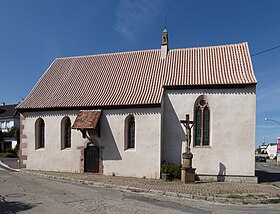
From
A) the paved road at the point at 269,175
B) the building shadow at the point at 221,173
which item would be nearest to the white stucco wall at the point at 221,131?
the building shadow at the point at 221,173

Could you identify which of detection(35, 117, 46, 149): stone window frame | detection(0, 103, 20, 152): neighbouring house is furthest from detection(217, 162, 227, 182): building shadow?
detection(0, 103, 20, 152): neighbouring house

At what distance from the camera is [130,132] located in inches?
690

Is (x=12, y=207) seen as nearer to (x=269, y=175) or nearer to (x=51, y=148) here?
(x=51, y=148)

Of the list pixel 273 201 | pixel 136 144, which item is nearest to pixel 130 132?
pixel 136 144

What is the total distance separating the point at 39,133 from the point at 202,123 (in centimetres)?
1184

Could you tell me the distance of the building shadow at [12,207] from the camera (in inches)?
321

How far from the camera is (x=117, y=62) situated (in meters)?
21.0

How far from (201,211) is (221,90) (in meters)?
9.64

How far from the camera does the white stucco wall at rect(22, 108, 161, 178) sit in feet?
54.3

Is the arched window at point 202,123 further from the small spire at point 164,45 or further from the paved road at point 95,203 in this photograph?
the paved road at point 95,203

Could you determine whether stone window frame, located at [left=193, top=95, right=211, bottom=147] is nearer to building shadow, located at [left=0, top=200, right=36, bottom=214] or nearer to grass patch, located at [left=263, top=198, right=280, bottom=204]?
grass patch, located at [left=263, top=198, right=280, bottom=204]

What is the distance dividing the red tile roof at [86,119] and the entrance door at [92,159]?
1864mm

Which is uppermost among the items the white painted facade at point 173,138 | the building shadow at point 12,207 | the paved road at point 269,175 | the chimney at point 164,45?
the chimney at point 164,45

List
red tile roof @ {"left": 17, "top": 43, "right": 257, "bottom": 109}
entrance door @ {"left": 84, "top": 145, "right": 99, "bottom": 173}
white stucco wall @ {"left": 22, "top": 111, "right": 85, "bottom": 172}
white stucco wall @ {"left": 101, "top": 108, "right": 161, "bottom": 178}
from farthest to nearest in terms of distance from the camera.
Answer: white stucco wall @ {"left": 22, "top": 111, "right": 85, "bottom": 172}, entrance door @ {"left": 84, "top": 145, "right": 99, "bottom": 173}, red tile roof @ {"left": 17, "top": 43, "right": 257, "bottom": 109}, white stucco wall @ {"left": 101, "top": 108, "right": 161, "bottom": 178}
